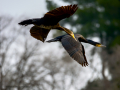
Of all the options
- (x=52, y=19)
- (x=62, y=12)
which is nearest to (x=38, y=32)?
(x=52, y=19)

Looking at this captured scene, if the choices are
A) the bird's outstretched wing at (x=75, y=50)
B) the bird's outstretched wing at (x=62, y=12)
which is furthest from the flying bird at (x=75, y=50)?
the bird's outstretched wing at (x=62, y=12)

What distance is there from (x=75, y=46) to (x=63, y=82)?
47.5 ft

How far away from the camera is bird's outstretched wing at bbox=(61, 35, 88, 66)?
5.25ft

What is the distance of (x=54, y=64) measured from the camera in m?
14.1

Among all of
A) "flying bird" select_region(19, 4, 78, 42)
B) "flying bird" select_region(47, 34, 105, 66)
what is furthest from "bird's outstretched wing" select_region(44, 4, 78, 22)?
"flying bird" select_region(47, 34, 105, 66)

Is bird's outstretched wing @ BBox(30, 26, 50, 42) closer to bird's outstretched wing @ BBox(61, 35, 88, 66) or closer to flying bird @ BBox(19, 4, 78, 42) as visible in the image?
flying bird @ BBox(19, 4, 78, 42)

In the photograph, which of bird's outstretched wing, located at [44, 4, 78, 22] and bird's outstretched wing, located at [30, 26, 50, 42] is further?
bird's outstretched wing, located at [30, 26, 50, 42]

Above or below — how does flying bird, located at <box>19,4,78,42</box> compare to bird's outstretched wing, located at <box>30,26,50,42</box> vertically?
above

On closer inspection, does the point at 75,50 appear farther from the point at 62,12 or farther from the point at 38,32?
the point at 38,32

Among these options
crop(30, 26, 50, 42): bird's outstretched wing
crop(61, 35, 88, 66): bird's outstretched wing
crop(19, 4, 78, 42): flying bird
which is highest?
crop(19, 4, 78, 42): flying bird

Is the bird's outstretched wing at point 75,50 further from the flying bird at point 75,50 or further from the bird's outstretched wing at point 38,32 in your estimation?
the bird's outstretched wing at point 38,32

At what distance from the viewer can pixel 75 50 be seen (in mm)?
1663

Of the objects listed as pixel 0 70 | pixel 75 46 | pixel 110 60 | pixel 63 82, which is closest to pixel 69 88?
pixel 63 82

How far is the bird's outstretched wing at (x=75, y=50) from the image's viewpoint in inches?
63.0
